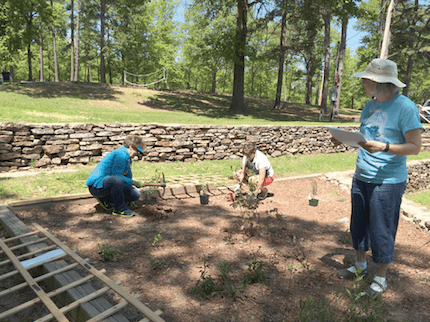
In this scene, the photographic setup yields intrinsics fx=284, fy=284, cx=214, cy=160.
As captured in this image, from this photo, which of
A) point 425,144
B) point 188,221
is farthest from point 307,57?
point 188,221

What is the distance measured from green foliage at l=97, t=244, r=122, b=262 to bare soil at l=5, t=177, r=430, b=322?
Answer: 4 cm

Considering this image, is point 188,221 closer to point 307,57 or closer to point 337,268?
point 337,268

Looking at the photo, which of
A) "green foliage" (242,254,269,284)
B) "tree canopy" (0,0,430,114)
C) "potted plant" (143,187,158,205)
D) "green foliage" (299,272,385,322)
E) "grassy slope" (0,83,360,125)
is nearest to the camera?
"green foliage" (299,272,385,322)

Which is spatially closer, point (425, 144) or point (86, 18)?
point (425, 144)

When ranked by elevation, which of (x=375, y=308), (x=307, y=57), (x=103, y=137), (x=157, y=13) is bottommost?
(x=375, y=308)

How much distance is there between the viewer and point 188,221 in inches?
167

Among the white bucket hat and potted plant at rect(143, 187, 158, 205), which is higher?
the white bucket hat

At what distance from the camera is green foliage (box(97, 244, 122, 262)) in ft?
9.93

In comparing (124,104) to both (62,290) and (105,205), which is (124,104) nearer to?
(105,205)

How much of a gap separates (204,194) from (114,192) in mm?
1636

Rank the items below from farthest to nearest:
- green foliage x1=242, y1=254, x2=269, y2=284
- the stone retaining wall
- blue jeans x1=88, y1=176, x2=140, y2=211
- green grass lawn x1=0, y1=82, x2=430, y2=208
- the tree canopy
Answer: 1. the tree canopy
2. the stone retaining wall
3. green grass lawn x1=0, y1=82, x2=430, y2=208
4. blue jeans x1=88, y1=176, x2=140, y2=211
5. green foliage x1=242, y1=254, x2=269, y2=284

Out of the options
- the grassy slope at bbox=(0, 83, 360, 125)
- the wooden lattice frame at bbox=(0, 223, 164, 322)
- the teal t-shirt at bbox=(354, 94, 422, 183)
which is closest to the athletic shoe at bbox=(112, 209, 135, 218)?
the wooden lattice frame at bbox=(0, 223, 164, 322)

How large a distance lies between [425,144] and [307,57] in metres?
20.8

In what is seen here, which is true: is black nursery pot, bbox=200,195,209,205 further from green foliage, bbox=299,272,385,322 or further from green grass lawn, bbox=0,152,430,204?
green foliage, bbox=299,272,385,322
